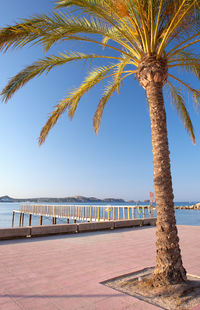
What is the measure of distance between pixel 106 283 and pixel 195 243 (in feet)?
16.2

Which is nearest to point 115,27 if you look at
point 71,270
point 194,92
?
point 194,92

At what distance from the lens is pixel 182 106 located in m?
7.18

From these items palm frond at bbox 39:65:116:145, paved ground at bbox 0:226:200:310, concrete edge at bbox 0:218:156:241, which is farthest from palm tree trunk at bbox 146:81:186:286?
concrete edge at bbox 0:218:156:241

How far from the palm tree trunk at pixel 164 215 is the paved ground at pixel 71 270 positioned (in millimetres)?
803

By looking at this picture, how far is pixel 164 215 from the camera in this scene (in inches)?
149

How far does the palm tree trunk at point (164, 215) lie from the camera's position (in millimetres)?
3652

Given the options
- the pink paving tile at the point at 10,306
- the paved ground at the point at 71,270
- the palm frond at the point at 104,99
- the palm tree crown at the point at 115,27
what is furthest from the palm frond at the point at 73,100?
the pink paving tile at the point at 10,306

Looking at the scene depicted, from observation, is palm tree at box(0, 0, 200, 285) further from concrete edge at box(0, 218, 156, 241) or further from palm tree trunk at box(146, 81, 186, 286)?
concrete edge at box(0, 218, 156, 241)

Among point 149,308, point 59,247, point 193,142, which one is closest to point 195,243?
point 193,142

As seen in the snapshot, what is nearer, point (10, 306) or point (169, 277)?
point (10, 306)

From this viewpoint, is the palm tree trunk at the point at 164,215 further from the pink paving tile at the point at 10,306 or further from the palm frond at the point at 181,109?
the palm frond at the point at 181,109

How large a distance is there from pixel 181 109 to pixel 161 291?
5565 millimetres

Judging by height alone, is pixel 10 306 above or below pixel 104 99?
below

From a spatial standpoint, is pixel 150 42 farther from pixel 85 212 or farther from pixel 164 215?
pixel 85 212
